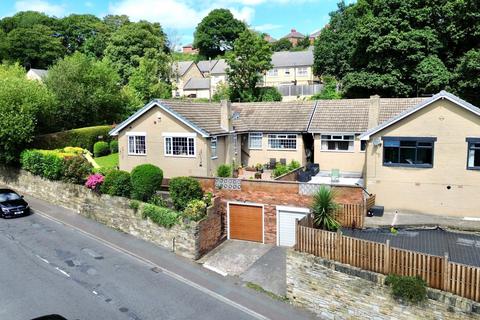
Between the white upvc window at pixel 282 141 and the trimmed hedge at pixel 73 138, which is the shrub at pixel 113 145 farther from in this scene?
the white upvc window at pixel 282 141

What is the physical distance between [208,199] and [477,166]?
1476cm

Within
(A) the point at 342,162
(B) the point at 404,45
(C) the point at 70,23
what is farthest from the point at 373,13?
(C) the point at 70,23

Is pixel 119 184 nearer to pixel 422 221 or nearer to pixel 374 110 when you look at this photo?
pixel 422 221

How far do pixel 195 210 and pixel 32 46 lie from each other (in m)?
68.3

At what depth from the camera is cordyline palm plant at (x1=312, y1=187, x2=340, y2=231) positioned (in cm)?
1905

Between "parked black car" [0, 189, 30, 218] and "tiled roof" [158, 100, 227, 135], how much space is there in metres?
11.2

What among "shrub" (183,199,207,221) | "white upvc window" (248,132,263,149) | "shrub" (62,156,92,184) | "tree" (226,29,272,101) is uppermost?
"tree" (226,29,272,101)

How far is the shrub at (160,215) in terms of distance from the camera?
71.5ft

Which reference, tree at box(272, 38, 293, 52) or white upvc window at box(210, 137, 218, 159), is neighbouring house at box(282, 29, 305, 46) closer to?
tree at box(272, 38, 293, 52)

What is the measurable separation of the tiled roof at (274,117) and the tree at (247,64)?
58.6 feet

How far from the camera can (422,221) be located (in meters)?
21.2

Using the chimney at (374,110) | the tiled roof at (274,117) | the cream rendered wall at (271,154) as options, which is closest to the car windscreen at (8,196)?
the tiled roof at (274,117)

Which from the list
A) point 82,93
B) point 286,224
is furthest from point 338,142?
point 82,93

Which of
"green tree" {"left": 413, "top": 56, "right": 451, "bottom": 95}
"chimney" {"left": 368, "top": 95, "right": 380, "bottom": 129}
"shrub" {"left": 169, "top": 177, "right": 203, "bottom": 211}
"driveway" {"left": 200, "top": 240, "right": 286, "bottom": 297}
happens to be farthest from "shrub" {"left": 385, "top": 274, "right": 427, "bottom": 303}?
"green tree" {"left": 413, "top": 56, "right": 451, "bottom": 95}
